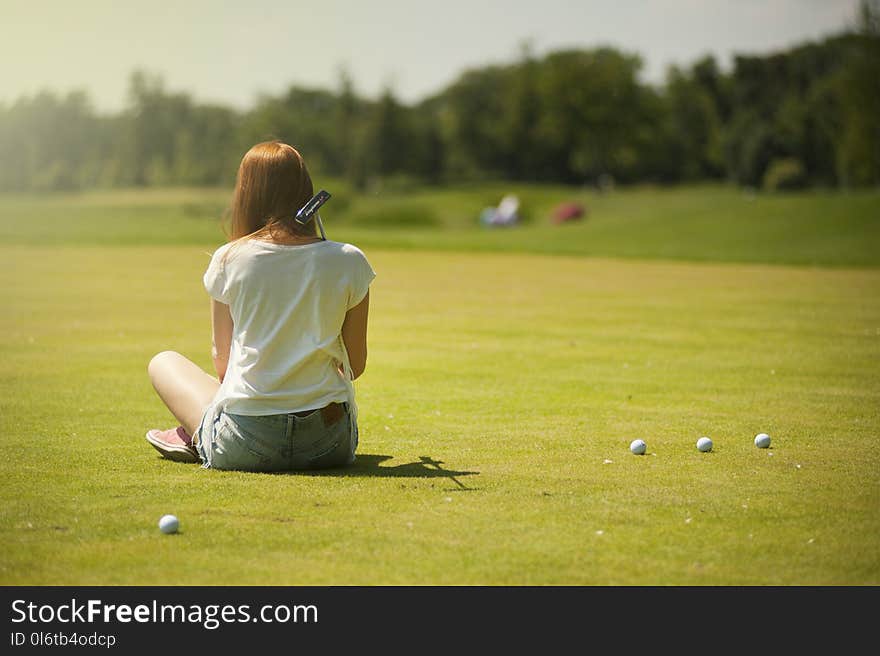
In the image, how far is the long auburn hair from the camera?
25.3 feet

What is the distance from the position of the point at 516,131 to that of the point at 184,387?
123546mm

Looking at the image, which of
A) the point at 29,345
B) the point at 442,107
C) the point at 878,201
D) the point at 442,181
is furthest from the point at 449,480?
the point at 442,107

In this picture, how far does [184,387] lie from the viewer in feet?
27.7

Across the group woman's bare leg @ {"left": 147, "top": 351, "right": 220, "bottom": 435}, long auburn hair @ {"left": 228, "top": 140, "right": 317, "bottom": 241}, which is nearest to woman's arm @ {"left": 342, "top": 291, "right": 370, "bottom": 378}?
long auburn hair @ {"left": 228, "top": 140, "right": 317, "bottom": 241}

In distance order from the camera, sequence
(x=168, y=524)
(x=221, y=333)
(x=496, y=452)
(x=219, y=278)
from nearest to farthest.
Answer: (x=168, y=524)
(x=219, y=278)
(x=221, y=333)
(x=496, y=452)

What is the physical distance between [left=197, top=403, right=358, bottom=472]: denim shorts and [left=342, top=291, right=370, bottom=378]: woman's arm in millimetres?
345

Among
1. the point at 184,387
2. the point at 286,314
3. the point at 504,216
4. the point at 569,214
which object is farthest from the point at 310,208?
the point at 504,216

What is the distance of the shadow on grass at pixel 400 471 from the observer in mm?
8141

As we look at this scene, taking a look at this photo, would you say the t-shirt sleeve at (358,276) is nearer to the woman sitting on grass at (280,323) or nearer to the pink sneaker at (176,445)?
the woman sitting on grass at (280,323)

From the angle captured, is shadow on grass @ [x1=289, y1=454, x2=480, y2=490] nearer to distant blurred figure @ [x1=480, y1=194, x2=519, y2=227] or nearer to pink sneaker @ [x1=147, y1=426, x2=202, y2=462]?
pink sneaker @ [x1=147, y1=426, x2=202, y2=462]

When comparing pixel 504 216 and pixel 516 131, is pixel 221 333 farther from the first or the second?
pixel 516 131

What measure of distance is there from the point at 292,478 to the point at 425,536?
1.75 m

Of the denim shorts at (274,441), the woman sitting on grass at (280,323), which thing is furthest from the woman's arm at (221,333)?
the denim shorts at (274,441)
